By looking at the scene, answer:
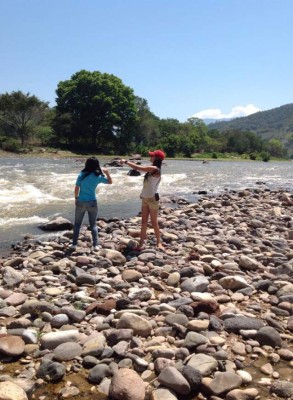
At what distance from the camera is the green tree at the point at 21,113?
58562 millimetres

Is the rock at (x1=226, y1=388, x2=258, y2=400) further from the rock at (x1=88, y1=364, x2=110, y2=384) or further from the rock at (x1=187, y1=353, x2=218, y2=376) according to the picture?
the rock at (x1=88, y1=364, x2=110, y2=384)

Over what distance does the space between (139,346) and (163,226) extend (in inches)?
276

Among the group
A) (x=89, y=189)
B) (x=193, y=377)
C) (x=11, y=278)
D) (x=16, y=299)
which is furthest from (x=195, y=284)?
(x=89, y=189)

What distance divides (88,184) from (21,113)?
5667 centimetres

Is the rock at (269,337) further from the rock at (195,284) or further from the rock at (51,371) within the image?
the rock at (51,371)

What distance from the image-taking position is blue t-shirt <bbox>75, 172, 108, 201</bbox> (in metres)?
8.16

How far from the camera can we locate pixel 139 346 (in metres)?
4.23

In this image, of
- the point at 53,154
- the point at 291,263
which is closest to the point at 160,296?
the point at 291,263

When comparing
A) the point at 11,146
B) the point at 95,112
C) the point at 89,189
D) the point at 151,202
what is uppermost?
the point at 95,112

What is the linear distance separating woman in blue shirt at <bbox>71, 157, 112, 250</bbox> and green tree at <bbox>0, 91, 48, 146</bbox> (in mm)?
54271

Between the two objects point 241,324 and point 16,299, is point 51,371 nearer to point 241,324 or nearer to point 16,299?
point 16,299

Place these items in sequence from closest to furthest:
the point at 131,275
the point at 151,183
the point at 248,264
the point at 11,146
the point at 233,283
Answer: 1. the point at 233,283
2. the point at 131,275
3. the point at 248,264
4. the point at 151,183
5. the point at 11,146

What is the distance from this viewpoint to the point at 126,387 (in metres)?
3.46

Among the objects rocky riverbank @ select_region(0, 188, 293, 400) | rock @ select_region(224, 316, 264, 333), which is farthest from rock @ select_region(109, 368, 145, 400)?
rock @ select_region(224, 316, 264, 333)
